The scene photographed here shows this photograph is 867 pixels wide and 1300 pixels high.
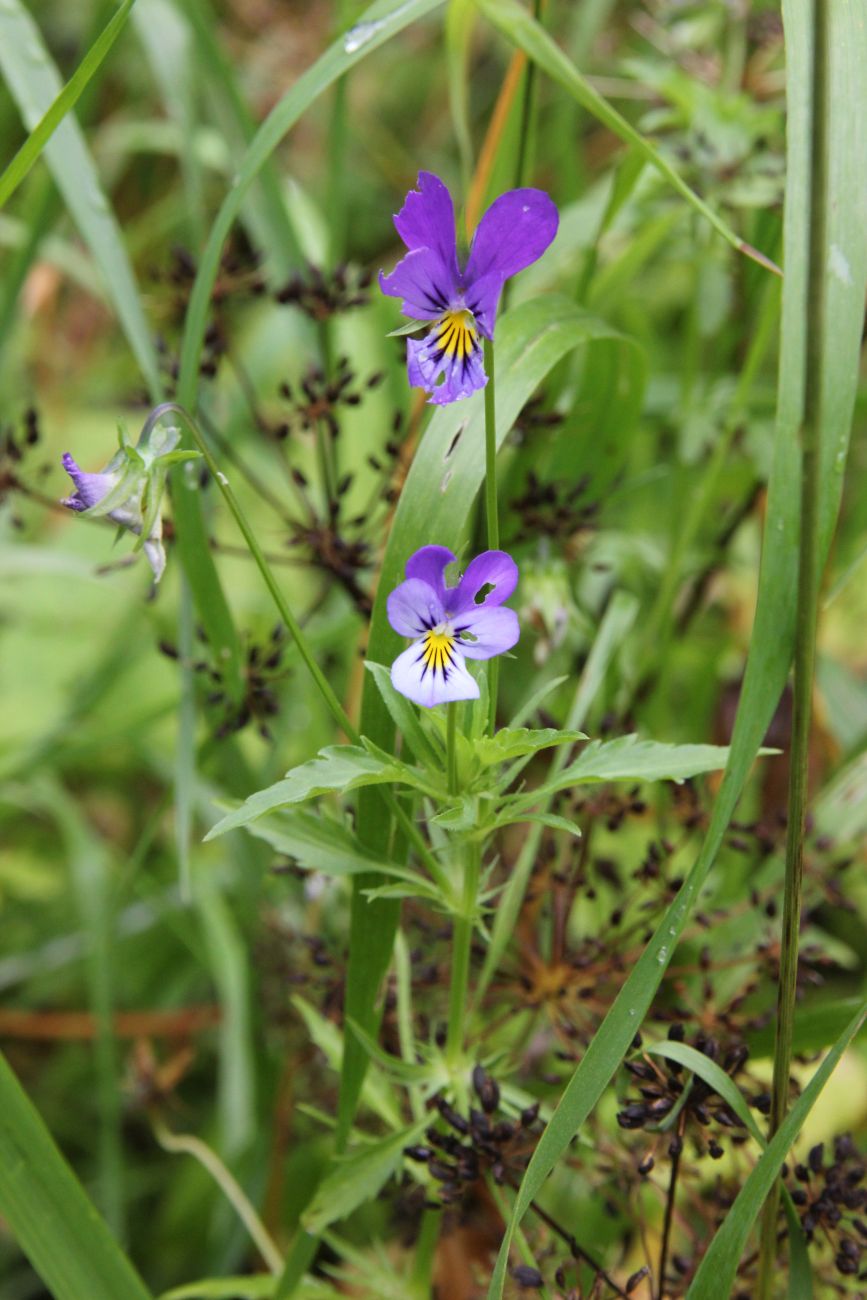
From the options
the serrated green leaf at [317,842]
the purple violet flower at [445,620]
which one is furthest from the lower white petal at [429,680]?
the serrated green leaf at [317,842]

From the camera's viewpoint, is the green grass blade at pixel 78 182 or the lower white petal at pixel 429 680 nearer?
the lower white petal at pixel 429 680

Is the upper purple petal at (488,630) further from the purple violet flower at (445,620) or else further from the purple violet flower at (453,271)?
the purple violet flower at (453,271)

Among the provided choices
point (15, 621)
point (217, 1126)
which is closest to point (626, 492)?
point (217, 1126)

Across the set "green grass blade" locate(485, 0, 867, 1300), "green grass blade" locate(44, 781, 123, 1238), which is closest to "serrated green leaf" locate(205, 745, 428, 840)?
"green grass blade" locate(485, 0, 867, 1300)

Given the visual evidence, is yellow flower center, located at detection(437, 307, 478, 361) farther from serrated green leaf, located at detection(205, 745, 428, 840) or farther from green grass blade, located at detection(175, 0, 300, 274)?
green grass blade, located at detection(175, 0, 300, 274)

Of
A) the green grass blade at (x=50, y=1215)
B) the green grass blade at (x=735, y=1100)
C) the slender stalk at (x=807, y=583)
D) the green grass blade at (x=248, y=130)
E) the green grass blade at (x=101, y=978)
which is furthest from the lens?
the green grass blade at (x=101, y=978)

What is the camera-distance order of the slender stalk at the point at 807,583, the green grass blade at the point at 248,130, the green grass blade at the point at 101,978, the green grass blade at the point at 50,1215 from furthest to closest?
the green grass blade at the point at 101,978 → the green grass blade at the point at 248,130 → the green grass blade at the point at 50,1215 → the slender stalk at the point at 807,583

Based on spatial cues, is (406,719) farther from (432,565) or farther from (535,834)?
(535,834)

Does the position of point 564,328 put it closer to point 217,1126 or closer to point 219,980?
point 219,980
